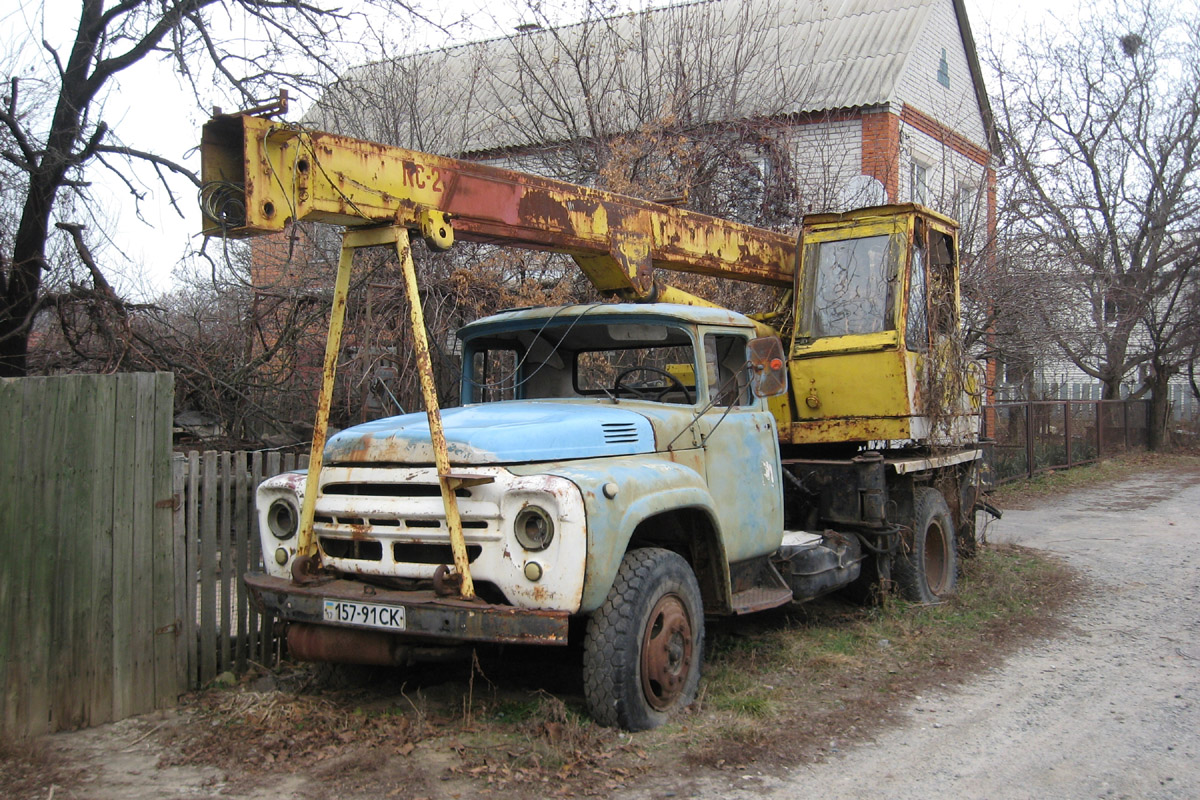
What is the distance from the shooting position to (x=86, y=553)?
511 centimetres

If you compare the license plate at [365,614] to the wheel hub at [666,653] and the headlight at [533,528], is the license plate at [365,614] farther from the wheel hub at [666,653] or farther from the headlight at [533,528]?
the wheel hub at [666,653]

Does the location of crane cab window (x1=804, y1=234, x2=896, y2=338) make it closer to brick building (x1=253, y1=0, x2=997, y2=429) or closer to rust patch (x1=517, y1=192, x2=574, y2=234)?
rust patch (x1=517, y1=192, x2=574, y2=234)

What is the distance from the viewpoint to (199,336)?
8688 millimetres

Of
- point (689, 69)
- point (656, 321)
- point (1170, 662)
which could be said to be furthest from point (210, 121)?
point (689, 69)

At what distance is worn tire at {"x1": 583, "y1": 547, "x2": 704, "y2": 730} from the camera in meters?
4.64

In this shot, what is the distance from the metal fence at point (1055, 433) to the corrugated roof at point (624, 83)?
5717 mm

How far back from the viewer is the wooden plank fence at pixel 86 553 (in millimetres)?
4906

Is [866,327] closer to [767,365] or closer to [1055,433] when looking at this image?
[767,365]

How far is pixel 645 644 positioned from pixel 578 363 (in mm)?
2163

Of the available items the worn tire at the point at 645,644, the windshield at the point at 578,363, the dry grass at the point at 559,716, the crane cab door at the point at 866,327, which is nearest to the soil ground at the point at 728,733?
the dry grass at the point at 559,716

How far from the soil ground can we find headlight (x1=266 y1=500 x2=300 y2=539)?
2.77 ft

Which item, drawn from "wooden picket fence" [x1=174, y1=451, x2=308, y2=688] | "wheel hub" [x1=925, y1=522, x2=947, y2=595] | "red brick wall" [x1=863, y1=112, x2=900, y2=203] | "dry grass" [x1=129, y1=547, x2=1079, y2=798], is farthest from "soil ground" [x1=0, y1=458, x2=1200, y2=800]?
"red brick wall" [x1=863, y1=112, x2=900, y2=203]

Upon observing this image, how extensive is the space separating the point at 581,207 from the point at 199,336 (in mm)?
4407

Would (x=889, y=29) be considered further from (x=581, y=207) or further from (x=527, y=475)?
(x=527, y=475)
